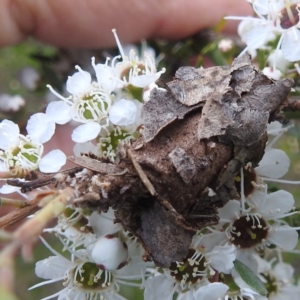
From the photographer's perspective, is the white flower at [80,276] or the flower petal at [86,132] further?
the white flower at [80,276]

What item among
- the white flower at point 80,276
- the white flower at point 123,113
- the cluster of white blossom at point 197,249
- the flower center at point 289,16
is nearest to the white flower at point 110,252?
the cluster of white blossom at point 197,249

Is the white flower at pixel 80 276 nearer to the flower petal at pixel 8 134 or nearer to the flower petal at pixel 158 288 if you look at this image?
the flower petal at pixel 158 288

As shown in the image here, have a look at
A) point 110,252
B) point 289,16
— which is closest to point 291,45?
point 289,16

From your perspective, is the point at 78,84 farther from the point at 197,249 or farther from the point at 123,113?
the point at 197,249

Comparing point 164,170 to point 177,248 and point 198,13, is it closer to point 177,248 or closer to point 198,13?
point 177,248

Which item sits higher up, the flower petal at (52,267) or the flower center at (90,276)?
the flower petal at (52,267)

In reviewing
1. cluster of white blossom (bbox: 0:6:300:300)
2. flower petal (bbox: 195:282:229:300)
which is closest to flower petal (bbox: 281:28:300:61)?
cluster of white blossom (bbox: 0:6:300:300)
